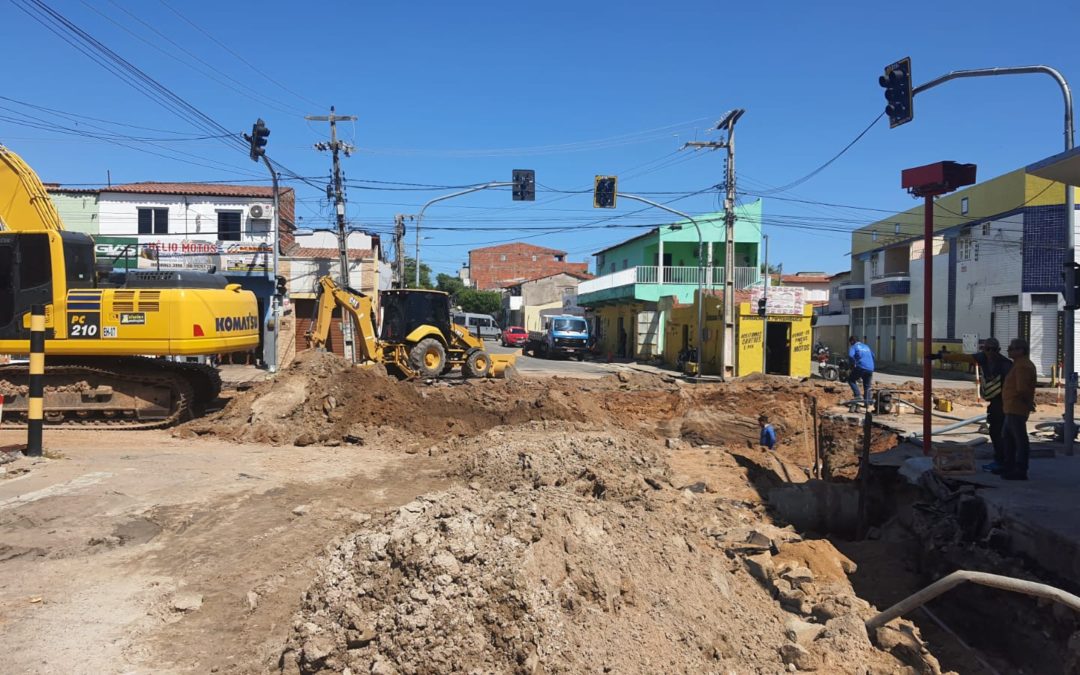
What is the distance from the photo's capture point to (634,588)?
13.2 ft

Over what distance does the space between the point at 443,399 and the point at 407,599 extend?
35.6ft

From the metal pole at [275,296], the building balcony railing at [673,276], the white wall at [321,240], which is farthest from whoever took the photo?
the building balcony railing at [673,276]

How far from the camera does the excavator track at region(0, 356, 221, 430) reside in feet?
39.2

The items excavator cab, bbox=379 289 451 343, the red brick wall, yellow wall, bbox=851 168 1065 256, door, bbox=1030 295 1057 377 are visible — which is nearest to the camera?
excavator cab, bbox=379 289 451 343

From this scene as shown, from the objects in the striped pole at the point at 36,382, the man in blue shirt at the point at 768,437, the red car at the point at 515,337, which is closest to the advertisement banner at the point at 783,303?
the man in blue shirt at the point at 768,437

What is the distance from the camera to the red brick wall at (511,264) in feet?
319

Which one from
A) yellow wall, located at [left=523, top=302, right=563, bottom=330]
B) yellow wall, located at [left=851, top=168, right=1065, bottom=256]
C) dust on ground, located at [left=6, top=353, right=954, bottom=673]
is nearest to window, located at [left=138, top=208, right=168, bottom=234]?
dust on ground, located at [left=6, top=353, right=954, bottom=673]

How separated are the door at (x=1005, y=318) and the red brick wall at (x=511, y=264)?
226 feet

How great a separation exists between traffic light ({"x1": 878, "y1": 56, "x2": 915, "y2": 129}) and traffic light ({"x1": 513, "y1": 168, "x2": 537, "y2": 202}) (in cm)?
1251

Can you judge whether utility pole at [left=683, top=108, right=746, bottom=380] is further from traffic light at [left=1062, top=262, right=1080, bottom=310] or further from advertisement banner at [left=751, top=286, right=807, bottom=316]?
traffic light at [left=1062, top=262, right=1080, bottom=310]

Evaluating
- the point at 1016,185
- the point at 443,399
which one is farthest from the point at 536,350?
the point at 443,399

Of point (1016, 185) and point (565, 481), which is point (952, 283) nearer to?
point (1016, 185)

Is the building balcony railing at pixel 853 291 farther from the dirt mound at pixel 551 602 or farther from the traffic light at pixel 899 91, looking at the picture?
the dirt mound at pixel 551 602

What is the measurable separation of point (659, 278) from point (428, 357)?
23472 mm
